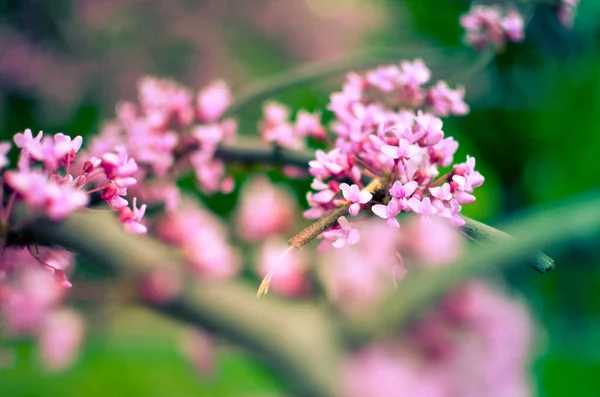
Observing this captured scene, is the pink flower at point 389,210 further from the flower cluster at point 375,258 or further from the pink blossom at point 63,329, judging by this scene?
the pink blossom at point 63,329

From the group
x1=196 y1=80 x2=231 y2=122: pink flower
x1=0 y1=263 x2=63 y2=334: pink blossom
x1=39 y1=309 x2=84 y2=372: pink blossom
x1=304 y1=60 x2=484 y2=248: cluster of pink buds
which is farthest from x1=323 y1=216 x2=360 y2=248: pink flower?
x1=39 y1=309 x2=84 y2=372: pink blossom

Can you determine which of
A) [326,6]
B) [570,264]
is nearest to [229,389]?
[570,264]

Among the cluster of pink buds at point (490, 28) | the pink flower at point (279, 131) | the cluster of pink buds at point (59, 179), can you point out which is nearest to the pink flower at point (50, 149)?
the cluster of pink buds at point (59, 179)

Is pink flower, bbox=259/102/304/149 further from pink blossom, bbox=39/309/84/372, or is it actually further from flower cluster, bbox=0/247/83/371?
pink blossom, bbox=39/309/84/372

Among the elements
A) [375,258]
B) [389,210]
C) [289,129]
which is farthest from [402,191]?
[289,129]

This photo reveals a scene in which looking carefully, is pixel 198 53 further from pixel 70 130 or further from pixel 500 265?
pixel 500 265

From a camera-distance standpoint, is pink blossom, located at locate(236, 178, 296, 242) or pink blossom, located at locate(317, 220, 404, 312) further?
pink blossom, located at locate(236, 178, 296, 242)
